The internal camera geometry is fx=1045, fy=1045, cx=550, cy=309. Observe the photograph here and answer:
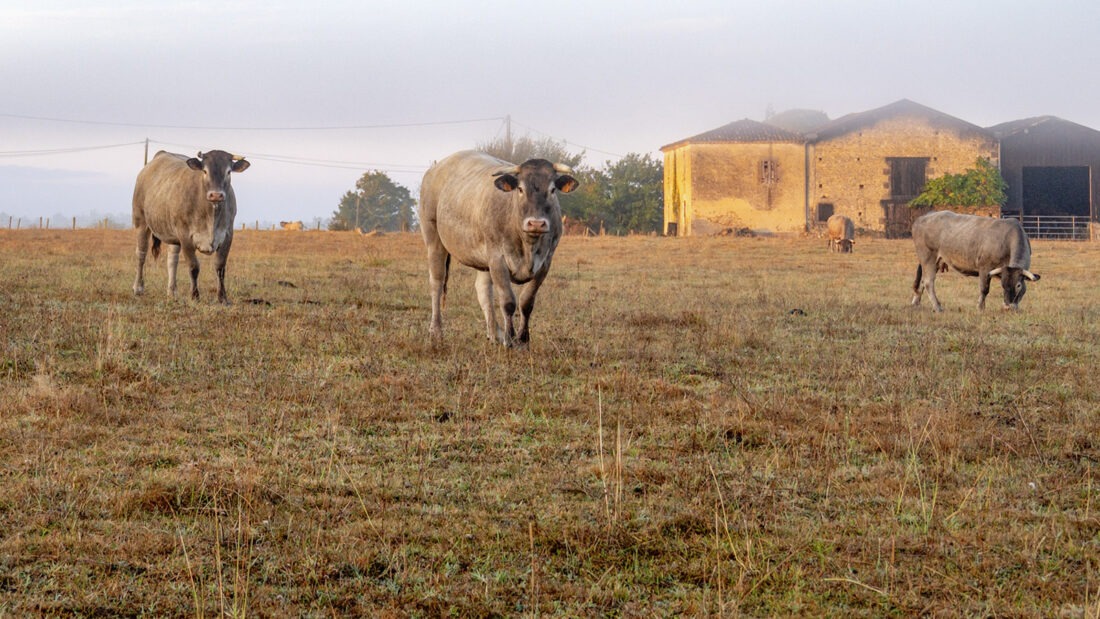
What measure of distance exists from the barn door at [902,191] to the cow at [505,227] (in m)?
43.3

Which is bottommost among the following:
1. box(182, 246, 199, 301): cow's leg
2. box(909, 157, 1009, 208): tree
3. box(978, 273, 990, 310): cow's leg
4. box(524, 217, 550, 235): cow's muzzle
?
box(978, 273, 990, 310): cow's leg

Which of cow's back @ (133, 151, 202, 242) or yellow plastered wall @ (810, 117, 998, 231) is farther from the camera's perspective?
yellow plastered wall @ (810, 117, 998, 231)

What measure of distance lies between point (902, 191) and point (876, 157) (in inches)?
82.3

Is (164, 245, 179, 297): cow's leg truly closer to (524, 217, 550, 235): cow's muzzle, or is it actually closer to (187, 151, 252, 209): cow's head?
(187, 151, 252, 209): cow's head

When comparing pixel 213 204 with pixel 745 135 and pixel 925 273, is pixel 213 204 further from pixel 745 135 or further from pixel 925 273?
pixel 745 135

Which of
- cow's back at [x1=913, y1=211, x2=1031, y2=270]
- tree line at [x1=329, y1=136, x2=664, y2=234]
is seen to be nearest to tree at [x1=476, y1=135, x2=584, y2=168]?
tree line at [x1=329, y1=136, x2=664, y2=234]

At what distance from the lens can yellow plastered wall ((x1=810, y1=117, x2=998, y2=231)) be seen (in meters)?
51.0

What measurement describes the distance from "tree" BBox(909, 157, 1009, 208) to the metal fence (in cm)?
169

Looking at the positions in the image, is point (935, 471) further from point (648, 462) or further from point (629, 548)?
point (629, 548)

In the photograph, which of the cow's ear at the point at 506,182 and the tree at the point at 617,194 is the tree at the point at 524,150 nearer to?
the tree at the point at 617,194

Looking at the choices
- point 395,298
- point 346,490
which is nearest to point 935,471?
point 346,490

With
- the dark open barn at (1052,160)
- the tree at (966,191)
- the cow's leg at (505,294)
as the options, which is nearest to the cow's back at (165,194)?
the cow's leg at (505,294)

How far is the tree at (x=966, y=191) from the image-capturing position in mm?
49281

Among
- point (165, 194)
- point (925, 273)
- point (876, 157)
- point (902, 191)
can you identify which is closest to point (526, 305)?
point (165, 194)
